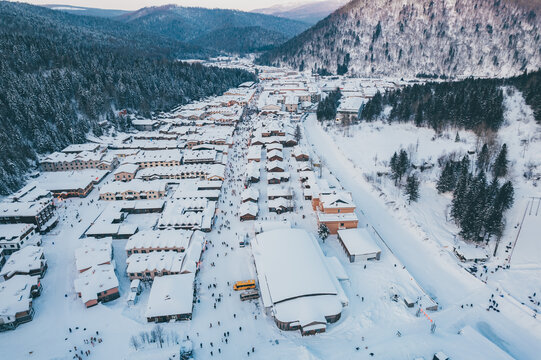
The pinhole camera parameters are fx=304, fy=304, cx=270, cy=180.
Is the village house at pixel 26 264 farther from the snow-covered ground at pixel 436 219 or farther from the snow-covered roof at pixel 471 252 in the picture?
the snow-covered roof at pixel 471 252

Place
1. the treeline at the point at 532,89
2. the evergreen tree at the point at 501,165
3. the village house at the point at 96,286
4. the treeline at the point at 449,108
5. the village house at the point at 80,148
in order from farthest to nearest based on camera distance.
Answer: the village house at the point at 80,148
the treeline at the point at 449,108
the treeline at the point at 532,89
the evergreen tree at the point at 501,165
the village house at the point at 96,286

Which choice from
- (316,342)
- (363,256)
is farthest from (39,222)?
(363,256)

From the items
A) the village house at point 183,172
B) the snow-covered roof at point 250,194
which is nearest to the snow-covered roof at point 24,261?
the village house at point 183,172

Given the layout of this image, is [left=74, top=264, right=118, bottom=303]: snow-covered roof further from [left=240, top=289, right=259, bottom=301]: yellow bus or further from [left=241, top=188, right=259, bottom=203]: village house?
[left=241, top=188, right=259, bottom=203]: village house

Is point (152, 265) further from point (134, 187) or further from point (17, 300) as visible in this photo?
point (134, 187)

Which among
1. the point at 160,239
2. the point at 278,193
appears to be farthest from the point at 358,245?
the point at 160,239

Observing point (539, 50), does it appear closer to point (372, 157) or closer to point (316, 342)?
point (372, 157)

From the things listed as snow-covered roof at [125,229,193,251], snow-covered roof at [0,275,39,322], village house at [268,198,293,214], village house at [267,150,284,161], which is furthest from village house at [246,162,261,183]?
snow-covered roof at [0,275,39,322]
